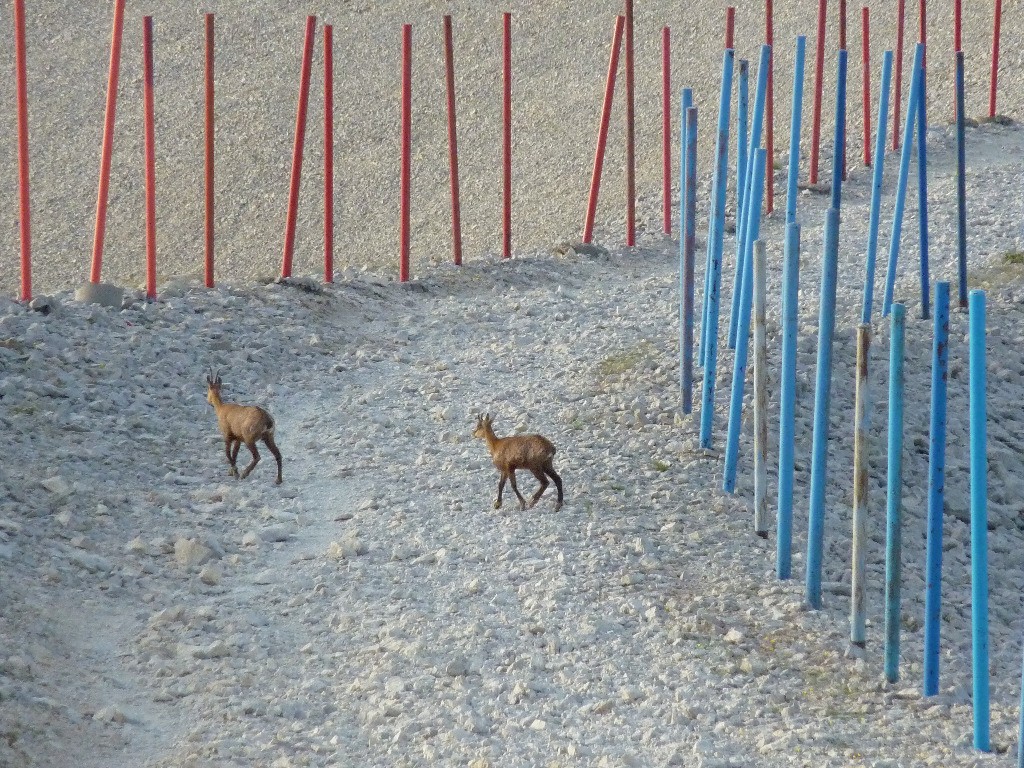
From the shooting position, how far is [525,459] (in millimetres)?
9188

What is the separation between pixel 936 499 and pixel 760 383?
1724 mm

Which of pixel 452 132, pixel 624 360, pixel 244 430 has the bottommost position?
pixel 244 430

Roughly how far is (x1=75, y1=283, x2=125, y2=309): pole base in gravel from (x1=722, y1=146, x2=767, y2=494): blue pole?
18.6 feet

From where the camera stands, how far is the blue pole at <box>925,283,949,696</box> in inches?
287

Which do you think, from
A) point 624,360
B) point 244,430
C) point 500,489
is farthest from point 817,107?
point 244,430

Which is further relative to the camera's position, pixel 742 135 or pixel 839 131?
pixel 839 131

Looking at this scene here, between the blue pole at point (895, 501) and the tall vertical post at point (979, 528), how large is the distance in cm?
58

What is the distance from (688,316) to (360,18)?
18.2 metres

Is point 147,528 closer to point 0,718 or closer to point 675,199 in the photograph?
point 0,718

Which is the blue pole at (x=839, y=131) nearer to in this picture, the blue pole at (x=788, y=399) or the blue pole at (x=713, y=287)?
the blue pole at (x=713, y=287)

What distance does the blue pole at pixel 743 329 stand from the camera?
934cm

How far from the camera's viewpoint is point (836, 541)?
30.1ft

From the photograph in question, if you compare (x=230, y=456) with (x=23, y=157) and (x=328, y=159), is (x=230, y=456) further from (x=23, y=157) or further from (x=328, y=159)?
(x=328, y=159)

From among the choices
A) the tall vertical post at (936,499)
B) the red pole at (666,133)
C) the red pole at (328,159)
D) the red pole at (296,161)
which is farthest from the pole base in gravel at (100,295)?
the tall vertical post at (936,499)
